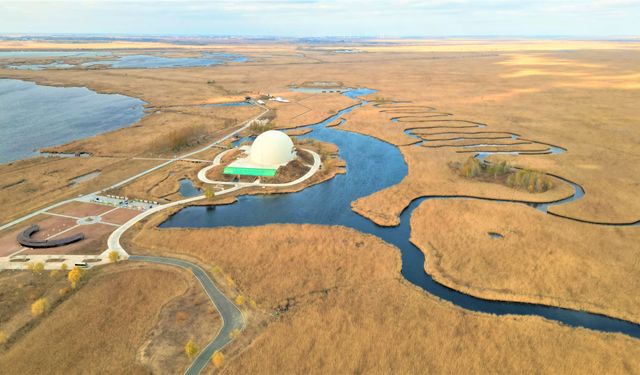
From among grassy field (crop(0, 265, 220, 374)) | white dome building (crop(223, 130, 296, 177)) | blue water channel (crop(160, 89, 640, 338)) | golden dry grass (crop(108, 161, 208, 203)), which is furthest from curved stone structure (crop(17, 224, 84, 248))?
white dome building (crop(223, 130, 296, 177))

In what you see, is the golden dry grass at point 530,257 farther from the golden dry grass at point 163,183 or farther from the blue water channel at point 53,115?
the blue water channel at point 53,115

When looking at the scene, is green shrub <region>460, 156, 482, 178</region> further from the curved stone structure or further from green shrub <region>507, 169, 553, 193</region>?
the curved stone structure

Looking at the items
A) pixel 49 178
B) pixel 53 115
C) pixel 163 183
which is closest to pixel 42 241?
pixel 163 183

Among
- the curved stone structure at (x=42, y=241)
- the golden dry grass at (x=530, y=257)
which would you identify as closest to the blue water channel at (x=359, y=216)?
the golden dry grass at (x=530, y=257)

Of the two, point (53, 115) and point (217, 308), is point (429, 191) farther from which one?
point (53, 115)

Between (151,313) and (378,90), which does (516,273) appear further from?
(378,90)
